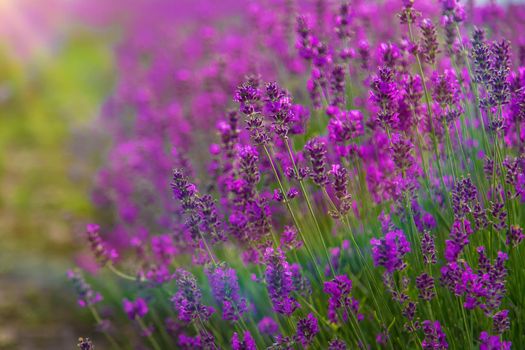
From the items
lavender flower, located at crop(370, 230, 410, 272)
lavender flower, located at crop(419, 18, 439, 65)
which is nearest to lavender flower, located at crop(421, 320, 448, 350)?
lavender flower, located at crop(370, 230, 410, 272)

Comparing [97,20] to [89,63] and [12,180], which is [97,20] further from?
[12,180]

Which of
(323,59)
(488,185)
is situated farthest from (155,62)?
(488,185)

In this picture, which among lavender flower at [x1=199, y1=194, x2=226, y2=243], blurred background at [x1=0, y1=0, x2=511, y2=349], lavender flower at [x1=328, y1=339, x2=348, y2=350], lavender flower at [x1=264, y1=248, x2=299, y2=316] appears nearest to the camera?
lavender flower at [x1=264, y1=248, x2=299, y2=316]

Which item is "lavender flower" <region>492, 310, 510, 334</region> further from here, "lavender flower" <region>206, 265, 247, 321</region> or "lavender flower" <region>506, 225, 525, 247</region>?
"lavender flower" <region>206, 265, 247, 321</region>

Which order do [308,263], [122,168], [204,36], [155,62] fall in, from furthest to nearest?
[155,62]
[122,168]
[204,36]
[308,263]

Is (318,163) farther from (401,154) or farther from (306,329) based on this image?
(306,329)

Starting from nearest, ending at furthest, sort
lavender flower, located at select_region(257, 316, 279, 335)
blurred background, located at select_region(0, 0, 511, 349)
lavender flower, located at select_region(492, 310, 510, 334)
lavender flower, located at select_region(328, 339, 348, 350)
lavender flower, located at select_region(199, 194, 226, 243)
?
lavender flower, located at select_region(492, 310, 510, 334), lavender flower, located at select_region(328, 339, 348, 350), lavender flower, located at select_region(199, 194, 226, 243), lavender flower, located at select_region(257, 316, 279, 335), blurred background, located at select_region(0, 0, 511, 349)

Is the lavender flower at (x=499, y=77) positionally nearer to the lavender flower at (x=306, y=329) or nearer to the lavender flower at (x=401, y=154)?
the lavender flower at (x=401, y=154)
